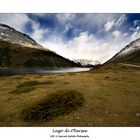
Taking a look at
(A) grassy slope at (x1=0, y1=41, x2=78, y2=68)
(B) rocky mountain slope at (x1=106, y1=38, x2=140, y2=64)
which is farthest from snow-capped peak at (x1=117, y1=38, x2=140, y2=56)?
(A) grassy slope at (x1=0, y1=41, x2=78, y2=68)

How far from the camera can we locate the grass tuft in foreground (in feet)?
35.4

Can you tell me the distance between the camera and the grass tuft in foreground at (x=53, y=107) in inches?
425

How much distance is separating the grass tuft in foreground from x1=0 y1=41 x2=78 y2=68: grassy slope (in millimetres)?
112371

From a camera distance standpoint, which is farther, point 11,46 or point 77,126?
point 11,46

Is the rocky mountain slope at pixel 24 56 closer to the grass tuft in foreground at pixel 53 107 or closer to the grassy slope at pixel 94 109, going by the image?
the grassy slope at pixel 94 109

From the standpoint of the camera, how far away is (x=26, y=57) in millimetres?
138250

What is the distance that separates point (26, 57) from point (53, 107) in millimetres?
130769

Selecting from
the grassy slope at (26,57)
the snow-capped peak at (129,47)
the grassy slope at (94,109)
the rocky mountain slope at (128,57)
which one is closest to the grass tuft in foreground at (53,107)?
the grassy slope at (94,109)
